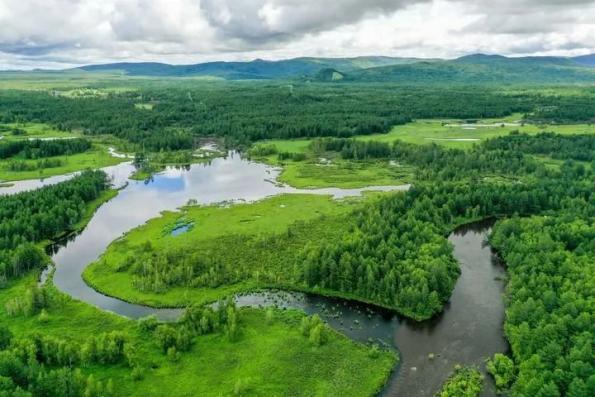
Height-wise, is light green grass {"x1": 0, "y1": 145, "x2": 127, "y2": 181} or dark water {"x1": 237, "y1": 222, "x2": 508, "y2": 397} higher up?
light green grass {"x1": 0, "y1": 145, "x2": 127, "y2": 181}

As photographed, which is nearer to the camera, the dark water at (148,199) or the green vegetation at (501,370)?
the green vegetation at (501,370)

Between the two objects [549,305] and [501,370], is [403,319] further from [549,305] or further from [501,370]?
[549,305]

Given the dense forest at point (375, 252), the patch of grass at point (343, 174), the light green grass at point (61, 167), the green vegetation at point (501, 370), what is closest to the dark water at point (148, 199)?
the patch of grass at point (343, 174)

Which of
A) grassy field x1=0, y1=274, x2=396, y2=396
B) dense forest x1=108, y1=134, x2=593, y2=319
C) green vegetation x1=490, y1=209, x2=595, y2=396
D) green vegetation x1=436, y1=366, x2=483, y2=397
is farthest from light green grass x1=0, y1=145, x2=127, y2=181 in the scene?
green vegetation x1=436, y1=366, x2=483, y2=397

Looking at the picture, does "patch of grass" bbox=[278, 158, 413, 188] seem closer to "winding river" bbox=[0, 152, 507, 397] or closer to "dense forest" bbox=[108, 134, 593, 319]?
"dense forest" bbox=[108, 134, 593, 319]

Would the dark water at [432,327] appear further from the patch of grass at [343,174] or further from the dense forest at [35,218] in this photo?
the patch of grass at [343,174]

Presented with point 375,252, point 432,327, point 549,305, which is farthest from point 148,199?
point 549,305
